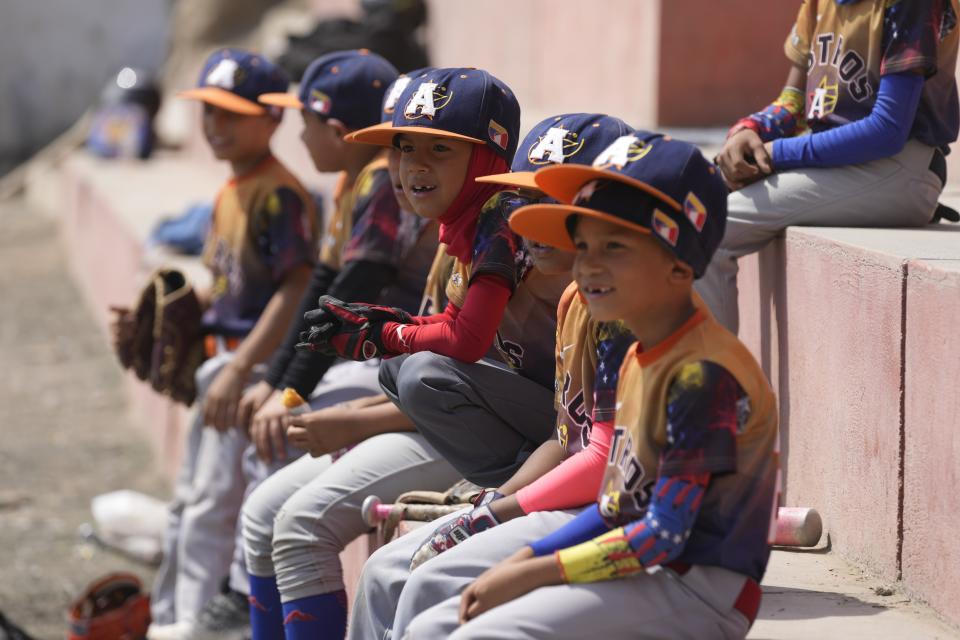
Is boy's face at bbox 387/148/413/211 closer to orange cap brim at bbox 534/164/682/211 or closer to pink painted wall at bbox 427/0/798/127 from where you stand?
orange cap brim at bbox 534/164/682/211

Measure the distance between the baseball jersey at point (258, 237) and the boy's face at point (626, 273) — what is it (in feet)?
7.11

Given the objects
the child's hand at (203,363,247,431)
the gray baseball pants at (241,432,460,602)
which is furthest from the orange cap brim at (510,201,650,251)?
the child's hand at (203,363,247,431)

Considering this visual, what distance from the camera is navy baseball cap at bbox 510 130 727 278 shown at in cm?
222

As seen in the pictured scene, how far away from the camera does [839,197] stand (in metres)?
3.43

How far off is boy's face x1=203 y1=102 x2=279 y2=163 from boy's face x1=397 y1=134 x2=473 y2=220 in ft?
4.74

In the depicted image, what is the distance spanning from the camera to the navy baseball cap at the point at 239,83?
176 inches

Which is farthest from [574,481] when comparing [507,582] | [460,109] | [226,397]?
[226,397]

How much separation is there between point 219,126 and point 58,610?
1.94 m

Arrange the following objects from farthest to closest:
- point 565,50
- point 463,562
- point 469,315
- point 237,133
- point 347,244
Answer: point 565,50, point 237,133, point 347,244, point 469,315, point 463,562

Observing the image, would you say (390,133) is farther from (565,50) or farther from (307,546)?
(565,50)

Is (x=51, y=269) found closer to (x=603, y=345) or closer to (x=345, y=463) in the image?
(x=345, y=463)

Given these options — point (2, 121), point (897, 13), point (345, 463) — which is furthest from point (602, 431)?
point (2, 121)

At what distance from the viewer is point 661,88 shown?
236 inches

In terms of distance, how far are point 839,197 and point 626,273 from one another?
135cm
